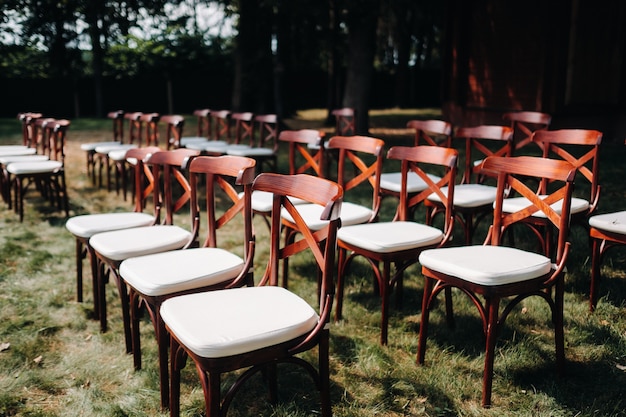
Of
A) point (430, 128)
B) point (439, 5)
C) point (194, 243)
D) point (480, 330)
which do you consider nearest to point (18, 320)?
point (194, 243)

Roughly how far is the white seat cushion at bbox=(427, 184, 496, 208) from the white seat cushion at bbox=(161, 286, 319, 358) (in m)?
1.96

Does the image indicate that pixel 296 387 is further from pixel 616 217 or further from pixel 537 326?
pixel 616 217

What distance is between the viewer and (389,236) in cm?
329

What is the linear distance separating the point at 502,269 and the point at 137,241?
1832 millimetres

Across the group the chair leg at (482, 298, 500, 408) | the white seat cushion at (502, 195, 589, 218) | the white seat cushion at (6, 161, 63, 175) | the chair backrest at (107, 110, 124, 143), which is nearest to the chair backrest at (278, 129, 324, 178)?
the white seat cushion at (502, 195, 589, 218)

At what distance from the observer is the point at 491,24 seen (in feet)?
35.1

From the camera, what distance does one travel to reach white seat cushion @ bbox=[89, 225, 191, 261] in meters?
3.04

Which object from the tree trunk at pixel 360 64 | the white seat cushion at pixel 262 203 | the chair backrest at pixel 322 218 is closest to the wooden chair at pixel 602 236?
the chair backrest at pixel 322 218

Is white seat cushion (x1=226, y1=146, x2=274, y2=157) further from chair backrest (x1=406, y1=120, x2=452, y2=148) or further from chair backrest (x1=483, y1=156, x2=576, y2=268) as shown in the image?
chair backrest (x1=483, y1=156, x2=576, y2=268)

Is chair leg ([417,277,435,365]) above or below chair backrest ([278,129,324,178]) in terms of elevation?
below

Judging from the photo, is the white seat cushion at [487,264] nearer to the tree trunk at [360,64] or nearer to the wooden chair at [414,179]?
the wooden chair at [414,179]

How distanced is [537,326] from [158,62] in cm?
1419

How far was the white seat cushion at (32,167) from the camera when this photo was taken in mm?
5949

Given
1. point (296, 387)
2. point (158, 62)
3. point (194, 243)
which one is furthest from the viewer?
point (158, 62)
